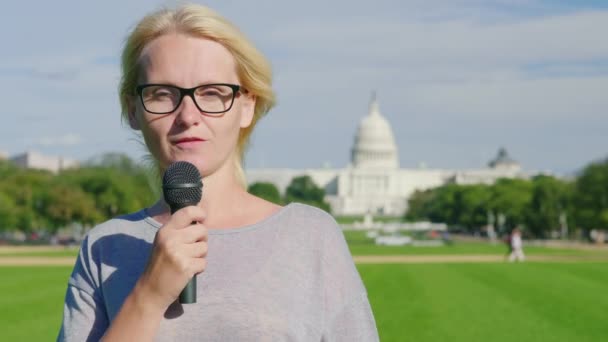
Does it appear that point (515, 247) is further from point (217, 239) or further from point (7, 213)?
point (7, 213)

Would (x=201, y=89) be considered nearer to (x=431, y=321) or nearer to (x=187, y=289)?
(x=187, y=289)

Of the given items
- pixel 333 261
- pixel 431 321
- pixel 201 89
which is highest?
pixel 201 89

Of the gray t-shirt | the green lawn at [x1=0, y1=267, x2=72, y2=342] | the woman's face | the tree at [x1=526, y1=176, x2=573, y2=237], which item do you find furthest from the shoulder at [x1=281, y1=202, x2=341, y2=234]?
the tree at [x1=526, y1=176, x2=573, y2=237]

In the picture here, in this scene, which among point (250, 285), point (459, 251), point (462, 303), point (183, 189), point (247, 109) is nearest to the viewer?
point (183, 189)

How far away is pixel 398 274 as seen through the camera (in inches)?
1362

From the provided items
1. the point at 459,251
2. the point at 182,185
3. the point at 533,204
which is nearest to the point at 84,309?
the point at 182,185

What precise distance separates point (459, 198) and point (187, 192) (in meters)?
138

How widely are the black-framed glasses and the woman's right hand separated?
0.51m

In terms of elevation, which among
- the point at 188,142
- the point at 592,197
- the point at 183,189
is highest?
the point at 592,197

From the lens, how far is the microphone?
282 cm

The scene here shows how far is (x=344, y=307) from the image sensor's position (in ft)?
10.4

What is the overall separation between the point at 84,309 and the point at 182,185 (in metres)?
0.55

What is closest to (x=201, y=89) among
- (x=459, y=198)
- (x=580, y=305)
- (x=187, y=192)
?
(x=187, y=192)

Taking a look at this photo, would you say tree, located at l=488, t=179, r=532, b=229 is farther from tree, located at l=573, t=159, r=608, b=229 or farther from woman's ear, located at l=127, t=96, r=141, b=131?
woman's ear, located at l=127, t=96, r=141, b=131
